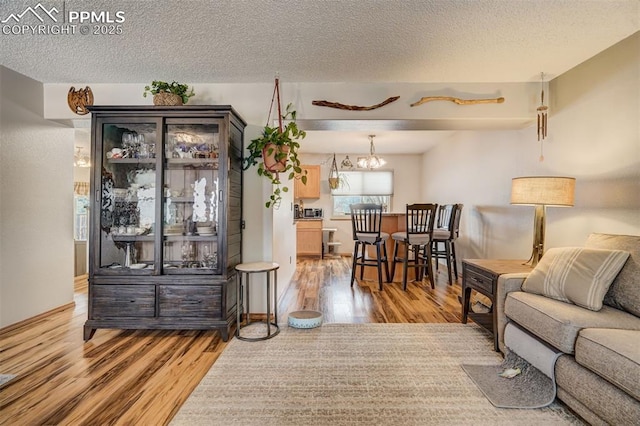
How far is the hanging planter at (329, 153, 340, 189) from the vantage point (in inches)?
277

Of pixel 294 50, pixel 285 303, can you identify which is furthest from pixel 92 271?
pixel 294 50

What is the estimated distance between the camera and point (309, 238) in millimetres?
7012

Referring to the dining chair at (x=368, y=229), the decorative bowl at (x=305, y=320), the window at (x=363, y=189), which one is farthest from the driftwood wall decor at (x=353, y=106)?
the window at (x=363, y=189)

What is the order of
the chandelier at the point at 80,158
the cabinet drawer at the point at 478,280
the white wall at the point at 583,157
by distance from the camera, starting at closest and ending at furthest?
the white wall at the point at 583,157 → the cabinet drawer at the point at 478,280 → the chandelier at the point at 80,158

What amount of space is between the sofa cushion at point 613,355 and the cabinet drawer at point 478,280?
2.85 ft

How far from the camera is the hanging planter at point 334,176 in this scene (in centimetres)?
703

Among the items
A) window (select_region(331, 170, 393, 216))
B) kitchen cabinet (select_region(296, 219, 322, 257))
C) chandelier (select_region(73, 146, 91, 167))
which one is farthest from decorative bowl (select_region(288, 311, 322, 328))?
chandelier (select_region(73, 146, 91, 167))

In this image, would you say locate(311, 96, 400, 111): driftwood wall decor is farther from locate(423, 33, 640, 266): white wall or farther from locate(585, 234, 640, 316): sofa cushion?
locate(585, 234, 640, 316): sofa cushion

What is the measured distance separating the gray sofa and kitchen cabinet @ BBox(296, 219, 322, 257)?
16.3 feet

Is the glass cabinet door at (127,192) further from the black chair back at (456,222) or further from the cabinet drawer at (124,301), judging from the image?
the black chair back at (456,222)

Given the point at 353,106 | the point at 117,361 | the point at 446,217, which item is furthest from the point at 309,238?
the point at 117,361

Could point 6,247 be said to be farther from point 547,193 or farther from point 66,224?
point 547,193

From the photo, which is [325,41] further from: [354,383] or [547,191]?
[354,383]

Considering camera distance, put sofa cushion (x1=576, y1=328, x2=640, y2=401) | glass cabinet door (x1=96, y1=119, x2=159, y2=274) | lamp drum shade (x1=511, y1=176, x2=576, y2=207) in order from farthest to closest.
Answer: glass cabinet door (x1=96, y1=119, x2=159, y2=274) < lamp drum shade (x1=511, y1=176, x2=576, y2=207) < sofa cushion (x1=576, y1=328, x2=640, y2=401)
